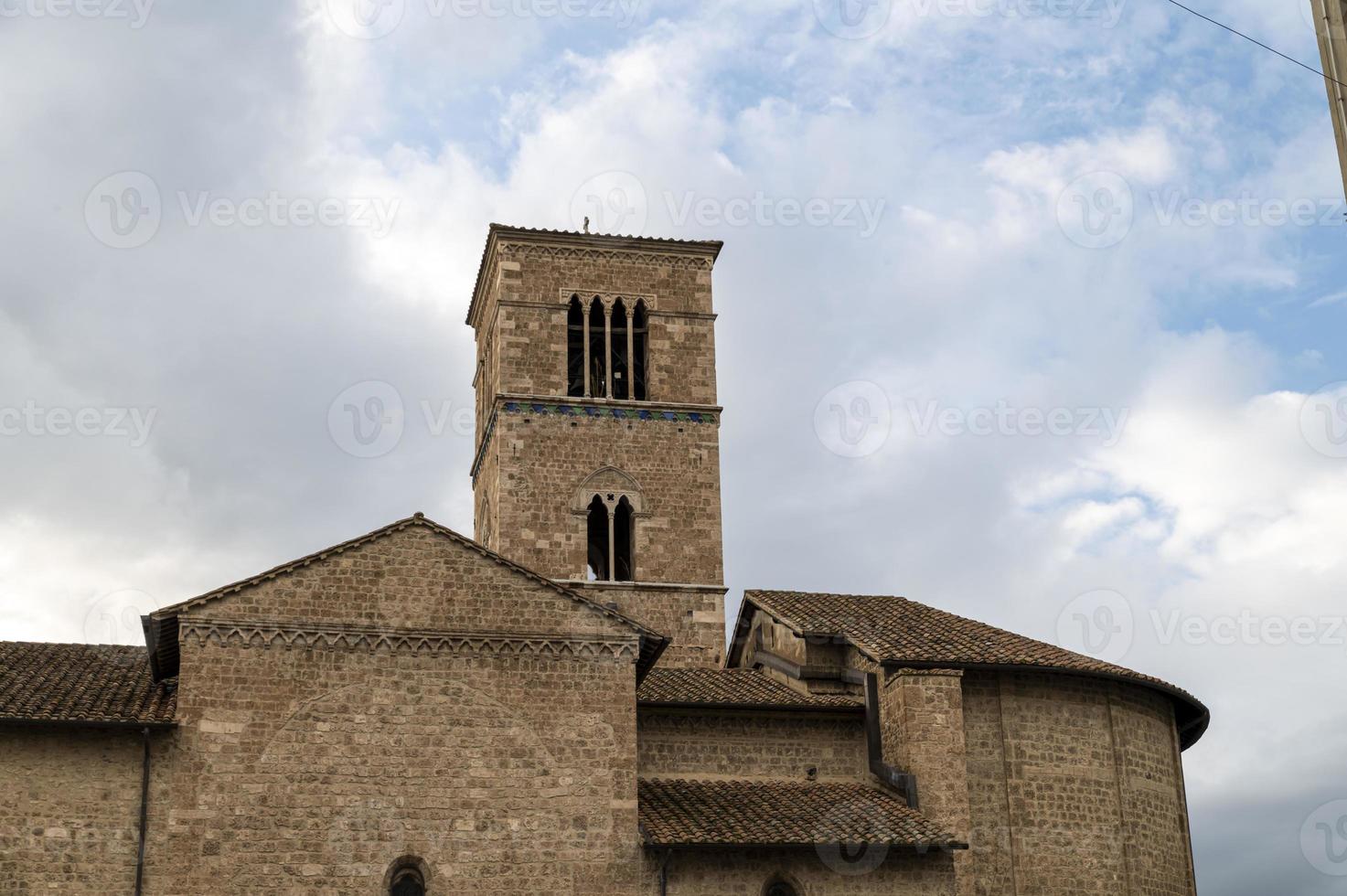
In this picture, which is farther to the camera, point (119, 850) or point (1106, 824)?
point (1106, 824)

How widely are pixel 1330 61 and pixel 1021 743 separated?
503 inches

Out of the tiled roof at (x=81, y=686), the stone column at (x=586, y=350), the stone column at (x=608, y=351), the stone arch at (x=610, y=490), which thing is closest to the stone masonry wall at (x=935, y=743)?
the stone arch at (x=610, y=490)

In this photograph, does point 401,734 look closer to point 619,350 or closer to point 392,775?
point 392,775

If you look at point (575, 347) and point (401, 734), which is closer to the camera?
point (401, 734)

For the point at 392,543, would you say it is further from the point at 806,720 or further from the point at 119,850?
the point at 806,720

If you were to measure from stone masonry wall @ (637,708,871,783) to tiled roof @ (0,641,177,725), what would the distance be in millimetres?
→ 7665

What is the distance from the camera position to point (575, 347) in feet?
125

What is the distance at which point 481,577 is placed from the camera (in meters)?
25.6

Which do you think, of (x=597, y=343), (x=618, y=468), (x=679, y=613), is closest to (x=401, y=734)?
(x=679, y=613)

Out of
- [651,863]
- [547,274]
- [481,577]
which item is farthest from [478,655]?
[547,274]

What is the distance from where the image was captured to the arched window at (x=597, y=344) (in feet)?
123

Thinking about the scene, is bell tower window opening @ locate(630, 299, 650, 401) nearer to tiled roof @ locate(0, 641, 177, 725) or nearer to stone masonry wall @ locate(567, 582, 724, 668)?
stone masonry wall @ locate(567, 582, 724, 668)

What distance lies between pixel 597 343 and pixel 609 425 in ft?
8.06

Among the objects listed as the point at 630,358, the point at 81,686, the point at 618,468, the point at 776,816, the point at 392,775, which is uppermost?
the point at 630,358
